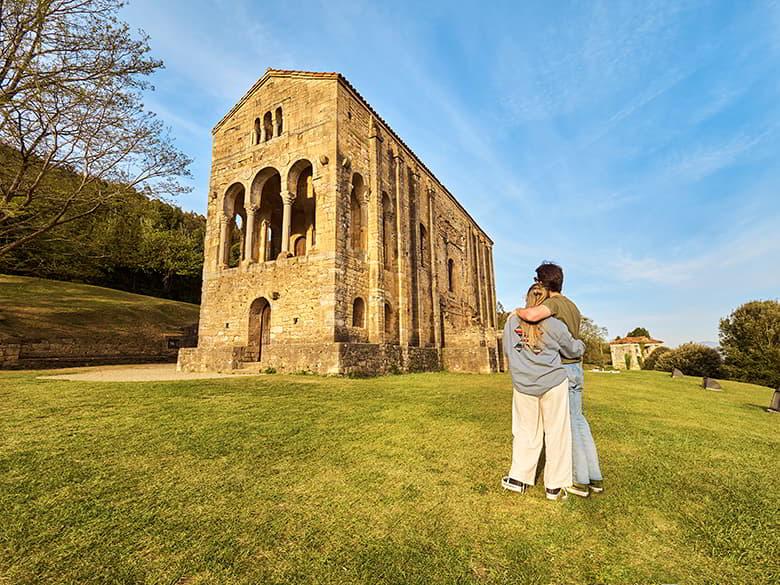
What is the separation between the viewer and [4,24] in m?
10.7

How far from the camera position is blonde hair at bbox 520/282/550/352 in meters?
3.09

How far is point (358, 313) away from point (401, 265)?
367 cm

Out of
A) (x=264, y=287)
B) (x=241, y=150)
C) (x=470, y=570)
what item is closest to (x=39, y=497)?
(x=470, y=570)

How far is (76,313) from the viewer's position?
21.5 meters

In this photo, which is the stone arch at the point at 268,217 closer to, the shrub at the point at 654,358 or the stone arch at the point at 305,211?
the stone arch at the point at 305,211

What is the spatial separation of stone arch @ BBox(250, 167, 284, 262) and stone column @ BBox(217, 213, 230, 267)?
4.29 ft

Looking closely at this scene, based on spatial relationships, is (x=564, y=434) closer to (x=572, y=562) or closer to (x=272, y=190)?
(x=572, y=562)

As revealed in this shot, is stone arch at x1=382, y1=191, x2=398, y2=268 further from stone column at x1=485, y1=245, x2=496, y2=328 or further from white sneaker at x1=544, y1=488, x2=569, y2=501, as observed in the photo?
stone column at x1=485, y1=245, x2=496, y2=328

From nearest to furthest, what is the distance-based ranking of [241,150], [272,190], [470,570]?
[470,570] < [241,150] < [272,190]

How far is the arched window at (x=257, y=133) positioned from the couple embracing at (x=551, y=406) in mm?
17007

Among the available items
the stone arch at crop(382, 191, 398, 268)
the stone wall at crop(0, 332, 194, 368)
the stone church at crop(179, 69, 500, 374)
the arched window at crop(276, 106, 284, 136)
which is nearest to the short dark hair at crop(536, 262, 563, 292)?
the stone church at crop(179, 69, 500, 374)

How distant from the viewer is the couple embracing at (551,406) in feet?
9.70

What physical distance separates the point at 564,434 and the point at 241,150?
59.8 ft

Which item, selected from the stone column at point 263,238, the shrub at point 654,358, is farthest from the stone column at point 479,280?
the stone column at point 263,238
